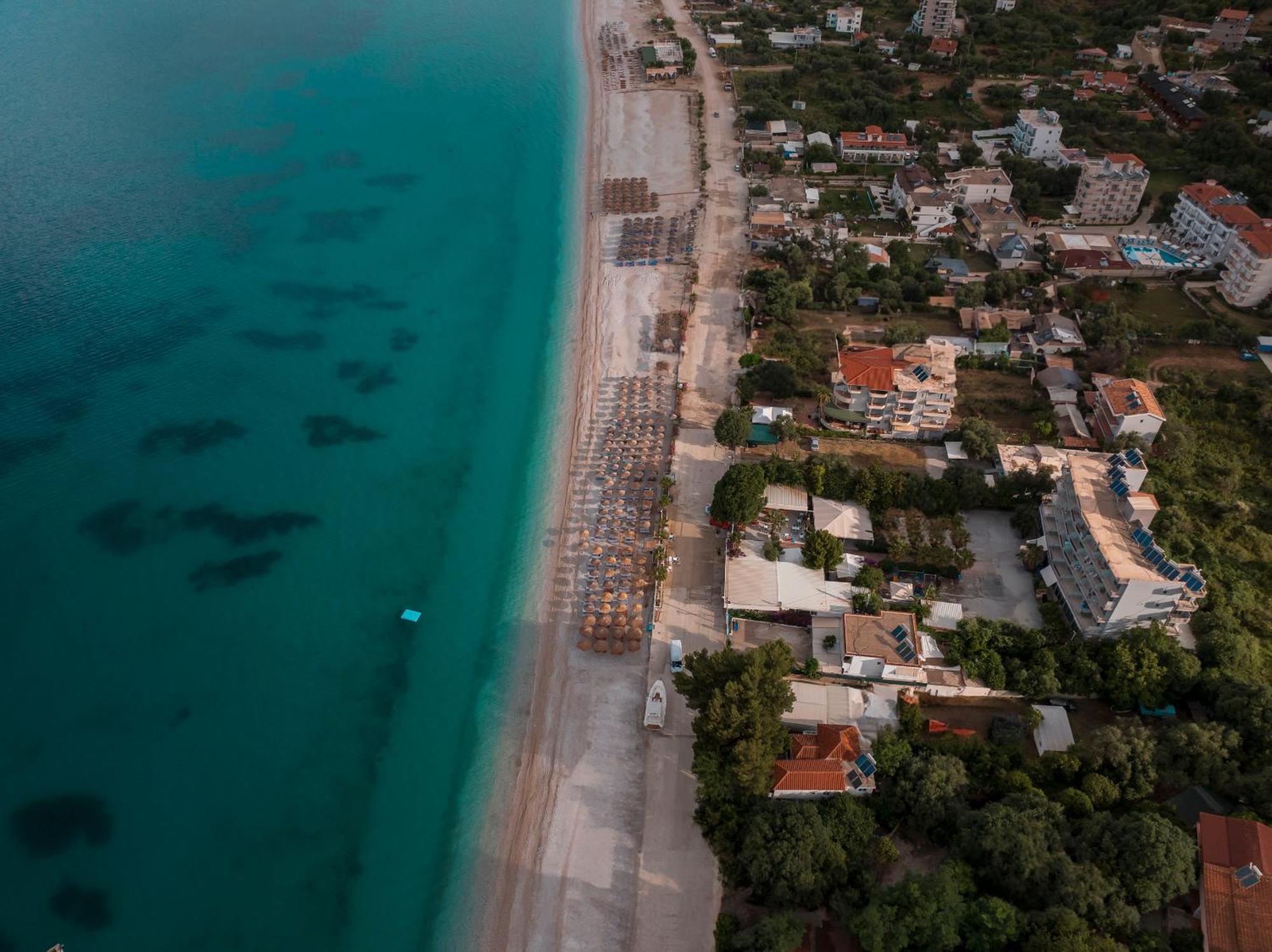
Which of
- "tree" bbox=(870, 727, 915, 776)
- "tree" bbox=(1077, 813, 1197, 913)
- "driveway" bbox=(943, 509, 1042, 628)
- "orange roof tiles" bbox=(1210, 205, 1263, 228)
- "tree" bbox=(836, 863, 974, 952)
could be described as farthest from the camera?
"orange roof tiles" bbox=(1210, 205, 1263, 228)

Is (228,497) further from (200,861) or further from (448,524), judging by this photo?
(200,861)

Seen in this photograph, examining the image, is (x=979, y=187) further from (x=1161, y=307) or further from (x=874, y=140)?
(x=1161, y=307)

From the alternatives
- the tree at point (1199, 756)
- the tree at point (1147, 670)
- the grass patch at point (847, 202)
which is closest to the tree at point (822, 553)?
the tree at point (1147, 670)

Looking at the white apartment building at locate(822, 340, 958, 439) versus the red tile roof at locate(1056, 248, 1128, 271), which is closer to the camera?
the white apartment building at locate(822, 340, 958, 439)

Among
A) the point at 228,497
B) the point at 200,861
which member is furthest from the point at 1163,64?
the point at 200,861

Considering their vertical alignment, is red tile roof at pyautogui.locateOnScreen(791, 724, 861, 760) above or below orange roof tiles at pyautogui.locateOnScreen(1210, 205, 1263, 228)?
below

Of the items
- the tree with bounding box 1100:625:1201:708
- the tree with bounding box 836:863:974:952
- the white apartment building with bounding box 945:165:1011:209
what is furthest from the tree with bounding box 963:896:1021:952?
the white apartment building with bounding box 945:165:1011:209

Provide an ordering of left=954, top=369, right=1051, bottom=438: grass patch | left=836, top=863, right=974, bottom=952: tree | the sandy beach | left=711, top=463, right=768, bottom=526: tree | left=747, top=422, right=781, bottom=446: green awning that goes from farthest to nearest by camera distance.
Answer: left=954, top=369, right=1051, bottom=438: grass patch
left=747, top=422, right=781, bottom=446: green awning
left=711, top=463, right=768, bottom=526: tree
the sandy beach
left=836, top=863, right=974, bottom=952: tree

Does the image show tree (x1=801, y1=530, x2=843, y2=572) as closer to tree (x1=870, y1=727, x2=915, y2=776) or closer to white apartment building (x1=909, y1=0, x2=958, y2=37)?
tree (x1=870, y1=727, x2=915, y2=776)
